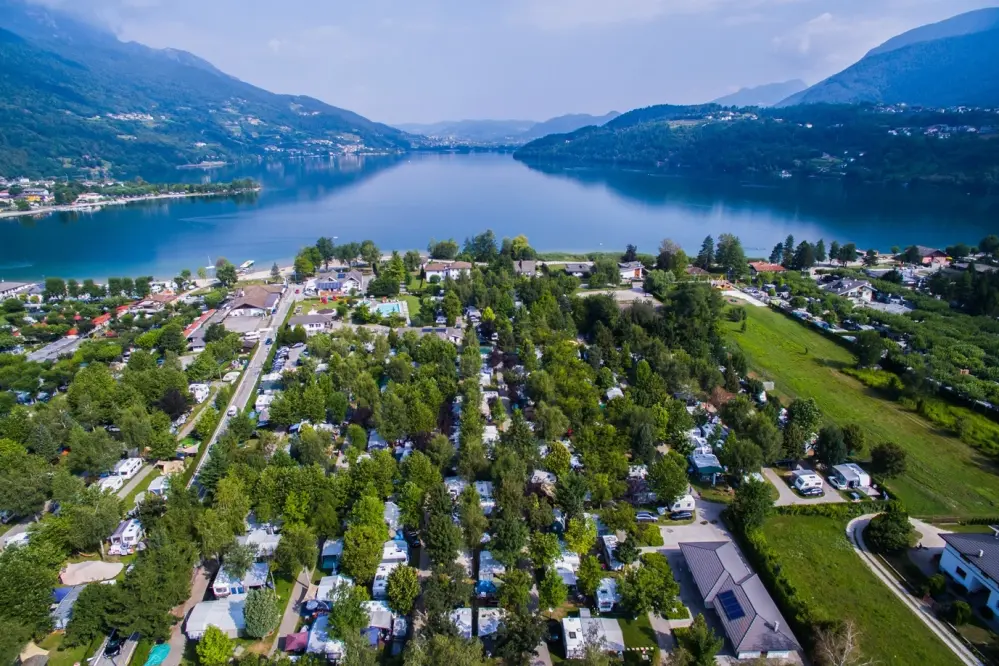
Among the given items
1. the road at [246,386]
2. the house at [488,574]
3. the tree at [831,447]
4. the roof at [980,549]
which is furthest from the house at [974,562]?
the road at [246,386]

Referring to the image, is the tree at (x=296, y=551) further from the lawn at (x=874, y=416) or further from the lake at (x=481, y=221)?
the lake at (x=481, y=221)

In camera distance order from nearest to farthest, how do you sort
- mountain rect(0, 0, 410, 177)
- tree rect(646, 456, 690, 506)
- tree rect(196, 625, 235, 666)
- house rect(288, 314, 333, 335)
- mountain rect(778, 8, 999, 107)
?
tree rect(196, 625, 235, 666) < tree rect(646, 456, 690, 506) < house rect(288, 314, 333, 335) < mountain rect(0, 0, 410, 177) < mountain rect(778, 8, 999, 107)

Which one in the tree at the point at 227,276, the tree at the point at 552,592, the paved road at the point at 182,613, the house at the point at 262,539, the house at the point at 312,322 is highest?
the tree at the point at 227,276

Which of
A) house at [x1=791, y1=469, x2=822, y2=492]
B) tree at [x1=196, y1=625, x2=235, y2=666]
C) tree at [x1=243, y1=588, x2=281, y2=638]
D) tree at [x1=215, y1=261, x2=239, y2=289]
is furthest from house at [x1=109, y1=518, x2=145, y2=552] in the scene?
tree at [x1=215, y1=261, x2=239, y2=289]

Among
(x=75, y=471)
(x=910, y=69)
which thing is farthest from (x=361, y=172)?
(x=910, y=69)

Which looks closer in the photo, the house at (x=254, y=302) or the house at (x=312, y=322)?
the house at (x=312, y=322)

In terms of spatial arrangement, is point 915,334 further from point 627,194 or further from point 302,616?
point 627,194

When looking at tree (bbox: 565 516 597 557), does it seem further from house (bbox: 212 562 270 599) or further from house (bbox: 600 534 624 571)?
house (bbox: 212 562 270 599)
